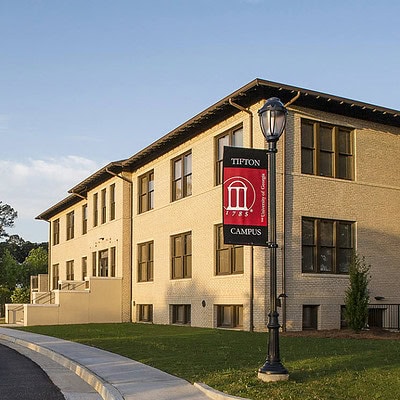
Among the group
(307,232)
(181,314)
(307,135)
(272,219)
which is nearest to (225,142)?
(307,135)

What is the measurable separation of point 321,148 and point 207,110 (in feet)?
14.1

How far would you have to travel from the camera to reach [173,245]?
2994 centimetres

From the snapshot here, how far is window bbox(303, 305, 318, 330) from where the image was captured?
23625 millimetres

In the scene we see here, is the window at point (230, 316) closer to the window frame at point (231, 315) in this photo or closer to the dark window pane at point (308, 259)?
the window frame at point (231, 315)

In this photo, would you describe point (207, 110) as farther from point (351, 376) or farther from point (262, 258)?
point (351, 376)

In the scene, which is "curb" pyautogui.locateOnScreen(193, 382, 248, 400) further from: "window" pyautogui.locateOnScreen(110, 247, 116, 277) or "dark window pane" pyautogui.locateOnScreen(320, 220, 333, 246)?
"window" pyautogui.locateOnScreen(110, 247, 116, 277)

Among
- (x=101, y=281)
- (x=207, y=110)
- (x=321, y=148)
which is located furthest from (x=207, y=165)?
(x=101, y=281)

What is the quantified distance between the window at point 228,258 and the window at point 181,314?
3.72 metres

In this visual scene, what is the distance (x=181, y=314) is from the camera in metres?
29.2

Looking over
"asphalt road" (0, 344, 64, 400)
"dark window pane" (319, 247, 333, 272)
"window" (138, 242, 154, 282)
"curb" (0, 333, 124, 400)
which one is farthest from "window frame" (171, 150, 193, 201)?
"asphalt road" (0, 344, 64, 400)

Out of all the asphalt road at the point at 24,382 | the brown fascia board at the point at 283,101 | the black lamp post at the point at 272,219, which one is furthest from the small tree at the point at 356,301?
the black lamp post at the point at 272,219

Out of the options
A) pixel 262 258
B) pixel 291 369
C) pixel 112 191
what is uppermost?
pixel 112 191

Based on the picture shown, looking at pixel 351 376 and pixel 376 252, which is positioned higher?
pixel 376 252

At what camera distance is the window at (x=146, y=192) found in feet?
107
